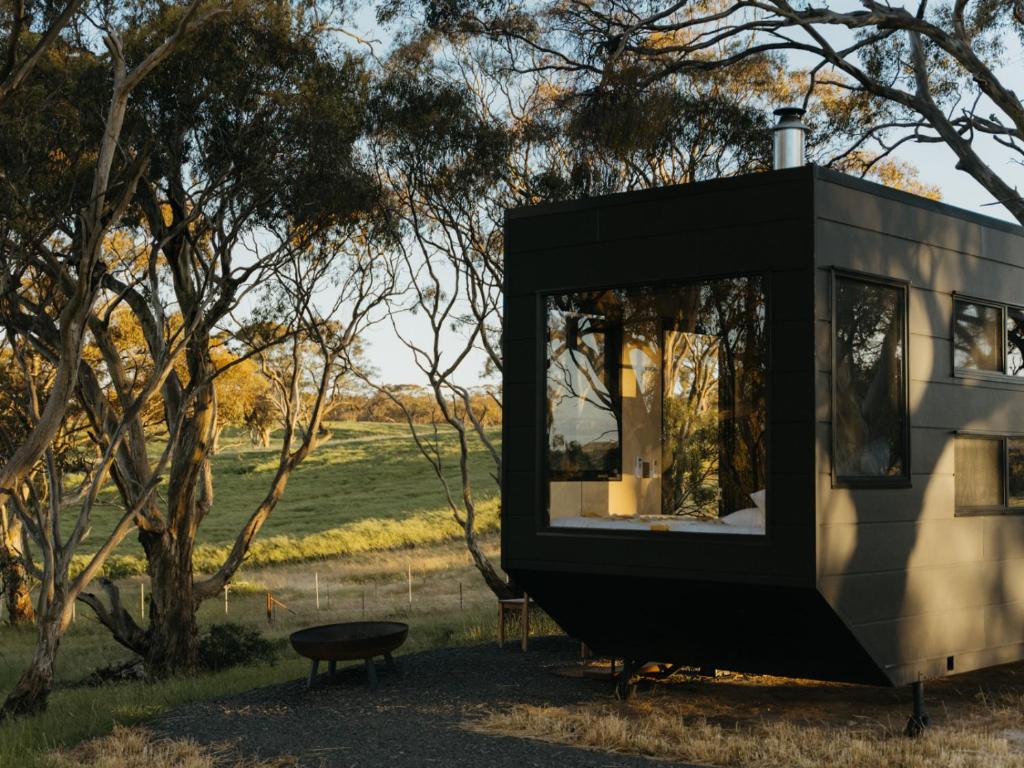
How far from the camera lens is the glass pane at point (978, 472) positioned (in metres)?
7.74

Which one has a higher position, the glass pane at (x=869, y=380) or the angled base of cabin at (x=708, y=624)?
the glass pane at (x=869, y=380)

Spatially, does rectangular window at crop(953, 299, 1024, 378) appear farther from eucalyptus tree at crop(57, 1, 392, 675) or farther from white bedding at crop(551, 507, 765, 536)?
eucalyptus tree at crop(57, 1, 392, 675)

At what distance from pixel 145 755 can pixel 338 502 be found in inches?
1171

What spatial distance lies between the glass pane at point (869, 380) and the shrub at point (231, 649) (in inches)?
345

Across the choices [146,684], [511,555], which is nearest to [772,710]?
[511,555]

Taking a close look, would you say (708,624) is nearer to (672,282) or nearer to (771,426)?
(771,426)

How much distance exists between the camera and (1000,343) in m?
8.20

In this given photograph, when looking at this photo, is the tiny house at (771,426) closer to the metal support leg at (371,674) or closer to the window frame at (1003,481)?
the window frame at (1003,481)

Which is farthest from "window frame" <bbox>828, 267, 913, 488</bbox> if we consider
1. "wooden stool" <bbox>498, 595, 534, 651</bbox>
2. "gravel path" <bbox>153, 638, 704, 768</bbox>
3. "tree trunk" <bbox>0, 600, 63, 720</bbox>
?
"tree trunk" <bbox>0, 600, 63, 720</bbox>

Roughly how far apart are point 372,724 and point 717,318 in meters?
3.44

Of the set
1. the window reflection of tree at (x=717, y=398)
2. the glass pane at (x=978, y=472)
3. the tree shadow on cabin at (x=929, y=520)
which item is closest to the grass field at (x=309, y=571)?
the window reflection of tree at (x=717, y=398)

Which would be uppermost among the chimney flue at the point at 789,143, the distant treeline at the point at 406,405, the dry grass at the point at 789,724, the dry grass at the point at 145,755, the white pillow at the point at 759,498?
the chimney flue at the point at 789,143

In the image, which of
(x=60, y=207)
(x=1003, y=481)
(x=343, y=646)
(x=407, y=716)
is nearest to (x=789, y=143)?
(x=1003, y=481)

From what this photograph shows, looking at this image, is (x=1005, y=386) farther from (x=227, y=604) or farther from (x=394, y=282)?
(x=227, y=604)
